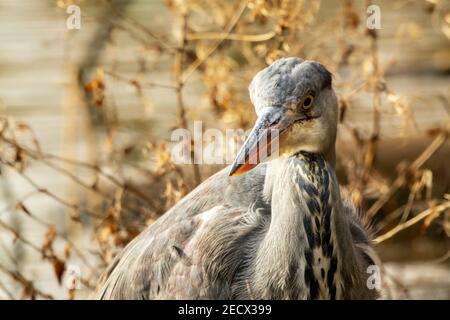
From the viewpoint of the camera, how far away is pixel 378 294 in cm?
345

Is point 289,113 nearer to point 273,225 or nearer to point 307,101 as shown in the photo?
point 307,101

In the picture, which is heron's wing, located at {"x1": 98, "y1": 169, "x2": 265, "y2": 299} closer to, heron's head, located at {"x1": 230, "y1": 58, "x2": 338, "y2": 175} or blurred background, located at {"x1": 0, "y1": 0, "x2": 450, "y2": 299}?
heron's head, located at {"x1": 230, "y1": 58, "x2": 338, "y2": 175}

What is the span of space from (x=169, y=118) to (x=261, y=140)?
3.49m

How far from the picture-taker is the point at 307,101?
302 centimetres

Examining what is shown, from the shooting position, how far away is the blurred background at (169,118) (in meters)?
4.32

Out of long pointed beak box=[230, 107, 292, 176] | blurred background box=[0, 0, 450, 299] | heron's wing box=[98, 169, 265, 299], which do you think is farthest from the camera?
blurred background box=[0, 0, 450, 299]

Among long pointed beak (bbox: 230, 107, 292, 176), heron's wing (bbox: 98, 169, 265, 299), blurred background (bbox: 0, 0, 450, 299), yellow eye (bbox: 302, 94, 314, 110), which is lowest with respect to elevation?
heron's wing (bbox: 98, 169, 265, 299)

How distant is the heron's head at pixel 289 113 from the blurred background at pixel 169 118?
901 millimetres

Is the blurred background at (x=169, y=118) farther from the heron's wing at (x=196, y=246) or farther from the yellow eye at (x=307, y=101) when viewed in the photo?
the yellow eye at (x=307, y=101)

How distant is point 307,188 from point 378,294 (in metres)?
0.59

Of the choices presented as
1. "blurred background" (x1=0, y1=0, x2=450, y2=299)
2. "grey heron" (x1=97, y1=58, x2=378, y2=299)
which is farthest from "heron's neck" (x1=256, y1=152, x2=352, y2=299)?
"blurred background" (x1=0, y1=0, x2=450, y2=299)

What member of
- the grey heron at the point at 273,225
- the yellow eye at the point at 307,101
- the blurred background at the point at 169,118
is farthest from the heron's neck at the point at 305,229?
the blurred background at the point at 169,118

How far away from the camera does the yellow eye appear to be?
3009mm
